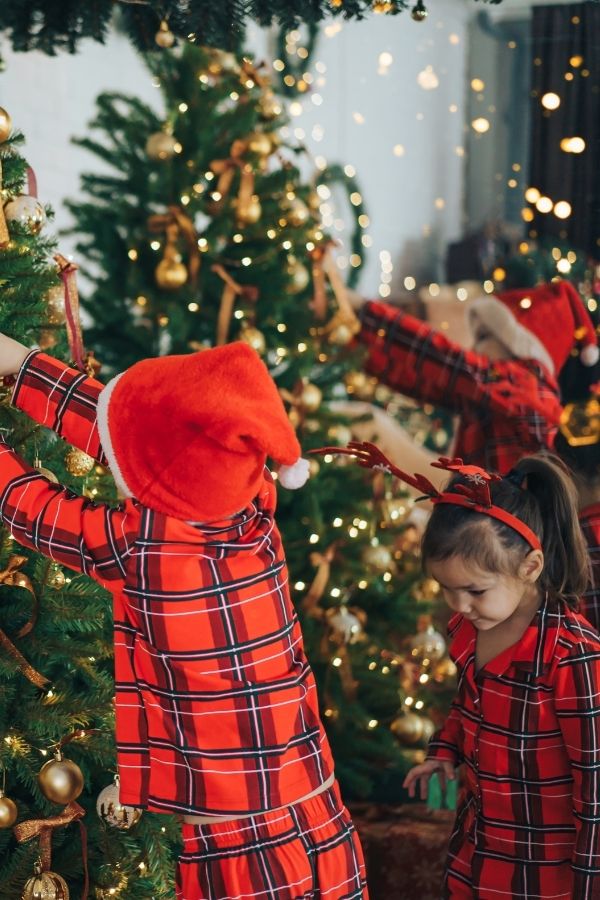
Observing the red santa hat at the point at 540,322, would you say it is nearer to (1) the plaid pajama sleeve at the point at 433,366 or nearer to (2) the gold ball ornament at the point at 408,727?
(1) the plaid pajama sleeve at the point at 433,366

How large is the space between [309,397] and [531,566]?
0.98 meters

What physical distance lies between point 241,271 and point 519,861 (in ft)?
5.08

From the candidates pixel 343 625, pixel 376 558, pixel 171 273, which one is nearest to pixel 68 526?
pixel 171 273

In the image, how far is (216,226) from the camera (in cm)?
260

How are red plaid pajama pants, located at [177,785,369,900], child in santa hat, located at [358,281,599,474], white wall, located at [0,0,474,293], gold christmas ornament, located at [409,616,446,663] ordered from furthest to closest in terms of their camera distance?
white wall, located at [0,0,474,293] → gold christmas ornament, located at [409,616,446,663] → child in santa hat, located at [358,281,599,474] → red plaid pajama pants, located at [177,785,369,900]

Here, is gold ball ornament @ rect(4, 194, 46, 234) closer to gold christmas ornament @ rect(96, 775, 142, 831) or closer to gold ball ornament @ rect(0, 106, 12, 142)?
gold ball ornament @ rect(0, 106, 12, 142)

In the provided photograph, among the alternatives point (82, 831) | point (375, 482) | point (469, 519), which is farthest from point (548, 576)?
point (375, 482)

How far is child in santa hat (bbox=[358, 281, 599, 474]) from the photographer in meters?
2.75

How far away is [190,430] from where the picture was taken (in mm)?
1408

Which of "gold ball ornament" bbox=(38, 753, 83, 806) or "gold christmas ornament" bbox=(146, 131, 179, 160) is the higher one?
"gold christmas ornament" bbox=(146, 131, 179, 160)

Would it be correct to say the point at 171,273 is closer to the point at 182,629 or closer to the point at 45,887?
the point at 182,629

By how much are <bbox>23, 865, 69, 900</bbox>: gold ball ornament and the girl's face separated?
2.50 ft

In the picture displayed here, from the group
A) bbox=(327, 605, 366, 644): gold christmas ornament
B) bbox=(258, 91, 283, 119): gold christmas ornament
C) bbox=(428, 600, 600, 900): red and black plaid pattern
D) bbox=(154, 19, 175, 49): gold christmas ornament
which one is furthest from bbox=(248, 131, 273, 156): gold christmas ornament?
bbox=(428, 600, 600, 900): red and black plaid pattern

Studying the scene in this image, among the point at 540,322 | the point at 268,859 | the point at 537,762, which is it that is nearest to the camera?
the point at 268,859
